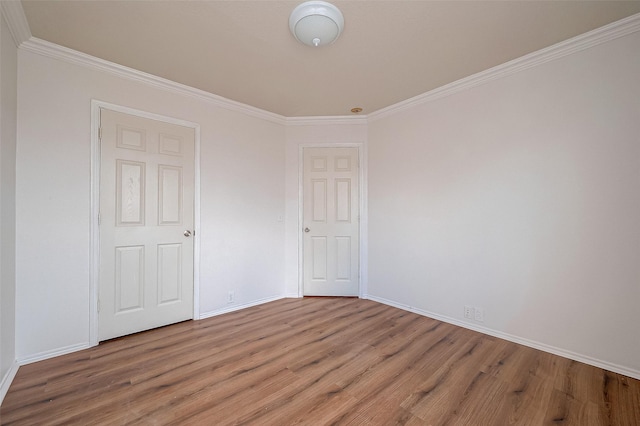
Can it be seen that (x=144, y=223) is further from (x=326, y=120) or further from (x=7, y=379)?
(x=326, y=120)

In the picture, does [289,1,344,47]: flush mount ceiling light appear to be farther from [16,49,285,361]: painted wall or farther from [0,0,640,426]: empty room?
[16,49,285,361]: painted wall

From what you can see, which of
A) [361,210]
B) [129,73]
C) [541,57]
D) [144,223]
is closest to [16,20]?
[129,73]

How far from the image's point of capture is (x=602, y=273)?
80.7 inches

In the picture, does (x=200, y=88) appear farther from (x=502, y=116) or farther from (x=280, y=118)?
(x=502, y=116)

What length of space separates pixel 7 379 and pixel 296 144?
134 inches

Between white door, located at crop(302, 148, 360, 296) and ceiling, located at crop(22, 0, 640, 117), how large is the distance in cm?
110

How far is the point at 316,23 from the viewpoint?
1.88m

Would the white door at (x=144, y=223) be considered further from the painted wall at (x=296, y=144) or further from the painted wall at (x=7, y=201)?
the painted wall at (x=296, y=144)

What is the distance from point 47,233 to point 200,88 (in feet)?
6.33

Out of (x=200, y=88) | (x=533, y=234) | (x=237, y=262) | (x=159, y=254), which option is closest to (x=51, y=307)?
(x=159, y=254)

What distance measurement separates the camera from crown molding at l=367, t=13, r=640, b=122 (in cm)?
195

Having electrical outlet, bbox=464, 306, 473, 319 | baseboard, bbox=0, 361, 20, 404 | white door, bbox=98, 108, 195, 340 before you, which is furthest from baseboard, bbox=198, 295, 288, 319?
electrical outlet, bbox=464, 306, 473, 319

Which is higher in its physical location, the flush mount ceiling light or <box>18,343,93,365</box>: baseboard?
the flush mount ceiling light

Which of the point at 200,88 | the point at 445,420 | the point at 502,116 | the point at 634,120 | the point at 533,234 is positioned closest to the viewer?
the point at 445,420
